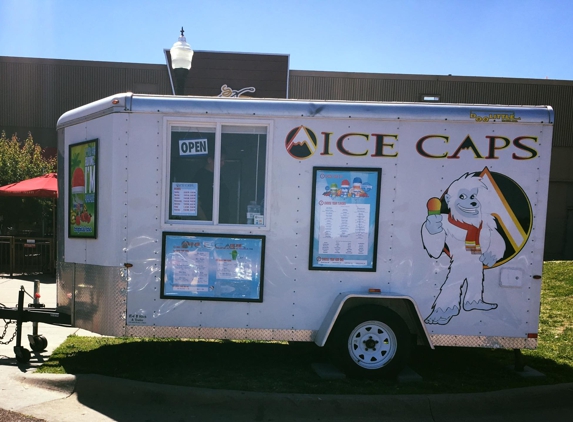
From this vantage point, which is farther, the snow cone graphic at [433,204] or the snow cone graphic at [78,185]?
the snow cone graphic at [78,185]

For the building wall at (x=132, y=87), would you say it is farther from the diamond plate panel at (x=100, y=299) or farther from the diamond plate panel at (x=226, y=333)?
the diamond plate panel at (x=226, y=333)

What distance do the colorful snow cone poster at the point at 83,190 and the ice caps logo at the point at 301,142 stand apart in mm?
2059

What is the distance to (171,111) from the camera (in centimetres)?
511

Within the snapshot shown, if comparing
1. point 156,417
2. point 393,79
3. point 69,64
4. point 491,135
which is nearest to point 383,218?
point 491,135

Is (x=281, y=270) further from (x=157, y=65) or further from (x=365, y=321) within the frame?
(x=157, y=65)

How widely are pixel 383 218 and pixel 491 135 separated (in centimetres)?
139

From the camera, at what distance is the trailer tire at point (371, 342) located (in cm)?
508

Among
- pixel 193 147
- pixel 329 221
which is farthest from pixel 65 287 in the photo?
pixel 329 221

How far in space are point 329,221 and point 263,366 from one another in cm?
181

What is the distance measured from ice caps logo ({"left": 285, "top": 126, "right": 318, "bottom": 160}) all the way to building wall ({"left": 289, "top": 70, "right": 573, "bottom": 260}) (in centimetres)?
1604

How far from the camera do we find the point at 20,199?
50.3 feet

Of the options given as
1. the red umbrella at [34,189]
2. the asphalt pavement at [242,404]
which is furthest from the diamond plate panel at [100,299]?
the red umbrella at [34,189]

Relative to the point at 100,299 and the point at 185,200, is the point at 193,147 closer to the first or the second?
the point at 185,200

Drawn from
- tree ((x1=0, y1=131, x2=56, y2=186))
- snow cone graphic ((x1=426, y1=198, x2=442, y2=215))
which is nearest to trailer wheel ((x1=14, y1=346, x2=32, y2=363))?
snow cone graphic ((x1=426, y1=198, x2=442, y2=215))
